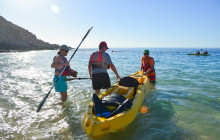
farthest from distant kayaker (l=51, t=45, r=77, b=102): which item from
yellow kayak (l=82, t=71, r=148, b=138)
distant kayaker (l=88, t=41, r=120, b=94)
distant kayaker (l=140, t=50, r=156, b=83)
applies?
distant kayaker (l=140, t=50, r=156, b=83)

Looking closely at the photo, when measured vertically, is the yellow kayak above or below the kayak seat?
below

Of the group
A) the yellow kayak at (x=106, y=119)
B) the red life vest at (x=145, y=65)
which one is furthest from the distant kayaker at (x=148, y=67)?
the yellow kayak at (x=106, y=119)

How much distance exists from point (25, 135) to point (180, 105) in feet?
17.7

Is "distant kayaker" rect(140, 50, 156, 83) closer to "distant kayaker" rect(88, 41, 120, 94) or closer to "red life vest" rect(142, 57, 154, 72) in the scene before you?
"red life vest" rect(142, 57, 154, 72)

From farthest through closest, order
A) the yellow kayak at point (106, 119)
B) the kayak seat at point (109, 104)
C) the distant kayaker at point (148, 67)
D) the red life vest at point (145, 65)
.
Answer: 1. the red life vest at point (145, 65)
2. the distant kayaker at point (148, 67)
3. the kayak seat at point (109, 104)
4. the yellow kayak at point (106, 119)

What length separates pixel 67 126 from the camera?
14.8 ft

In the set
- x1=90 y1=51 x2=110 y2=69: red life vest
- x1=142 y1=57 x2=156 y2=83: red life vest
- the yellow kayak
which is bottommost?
the yellow kayak

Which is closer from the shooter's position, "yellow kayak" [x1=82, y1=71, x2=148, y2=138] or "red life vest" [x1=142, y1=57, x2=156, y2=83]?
"yellow kayak" [x1=82, y1=71, x2=148, y2=138]

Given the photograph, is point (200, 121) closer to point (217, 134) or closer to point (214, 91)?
point (217, 134)

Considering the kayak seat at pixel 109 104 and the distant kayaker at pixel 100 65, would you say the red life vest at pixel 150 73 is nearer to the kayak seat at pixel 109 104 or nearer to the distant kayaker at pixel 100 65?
the distant kayaker at pixel 100 65

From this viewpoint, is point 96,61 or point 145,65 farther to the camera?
point 145,65

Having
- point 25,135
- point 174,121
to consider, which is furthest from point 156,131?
point 25,135

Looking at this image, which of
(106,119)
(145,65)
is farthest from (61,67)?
(145,65)

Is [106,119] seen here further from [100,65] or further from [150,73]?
[150,73]
